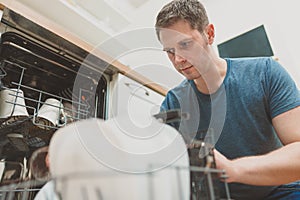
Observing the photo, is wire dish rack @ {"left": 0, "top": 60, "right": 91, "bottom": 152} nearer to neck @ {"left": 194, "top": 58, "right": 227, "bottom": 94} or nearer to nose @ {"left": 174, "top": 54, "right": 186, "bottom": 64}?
nose @ {"left": 174, "top": 54, "right": 186, "bottom": 64}

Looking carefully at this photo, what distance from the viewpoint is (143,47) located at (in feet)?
1.42

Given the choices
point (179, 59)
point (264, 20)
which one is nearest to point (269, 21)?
point (264, 20)

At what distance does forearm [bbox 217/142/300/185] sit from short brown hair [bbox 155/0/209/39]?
385 millimetres

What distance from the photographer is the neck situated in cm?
71

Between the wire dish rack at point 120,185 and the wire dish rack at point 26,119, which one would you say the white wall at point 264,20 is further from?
the wire dish rack at point 120,185

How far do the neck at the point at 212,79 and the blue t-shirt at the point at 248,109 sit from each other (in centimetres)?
2

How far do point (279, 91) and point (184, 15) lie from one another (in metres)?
0.31

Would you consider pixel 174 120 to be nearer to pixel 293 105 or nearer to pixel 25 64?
pixel 293 105

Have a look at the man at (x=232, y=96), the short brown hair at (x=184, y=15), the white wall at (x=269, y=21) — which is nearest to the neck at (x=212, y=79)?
the man at (x=232, y=96)

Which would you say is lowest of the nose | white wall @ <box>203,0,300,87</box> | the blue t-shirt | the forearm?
the forearm

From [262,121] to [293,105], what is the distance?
116mm

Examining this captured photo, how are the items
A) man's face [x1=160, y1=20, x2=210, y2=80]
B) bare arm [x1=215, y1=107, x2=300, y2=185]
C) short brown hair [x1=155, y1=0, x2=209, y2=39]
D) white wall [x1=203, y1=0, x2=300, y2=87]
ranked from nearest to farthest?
bare arm [x1=215, y1=107, x2=300, y2=185] < man's face [x1=160, y1=20, x2=210, y2=80] < short brown hair [x1=155, y1=0, x2=209, y2=39] < white wall [x1=203, y1=0, x2=300, y2=87]

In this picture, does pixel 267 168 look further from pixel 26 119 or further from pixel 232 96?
pixel 26 119

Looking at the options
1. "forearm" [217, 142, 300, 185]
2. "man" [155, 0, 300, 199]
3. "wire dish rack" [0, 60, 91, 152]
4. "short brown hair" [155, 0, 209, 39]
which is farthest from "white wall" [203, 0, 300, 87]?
"wire dish rack" [0, 60, 91, 152]
